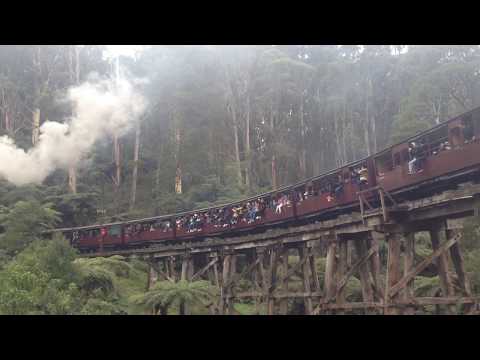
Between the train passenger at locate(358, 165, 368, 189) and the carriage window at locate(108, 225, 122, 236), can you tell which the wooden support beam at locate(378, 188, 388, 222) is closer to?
the train passenger at locate(358, 165, 368, 189)

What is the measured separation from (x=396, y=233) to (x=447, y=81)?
25350mm

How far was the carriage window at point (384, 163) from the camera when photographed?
13.8 meters

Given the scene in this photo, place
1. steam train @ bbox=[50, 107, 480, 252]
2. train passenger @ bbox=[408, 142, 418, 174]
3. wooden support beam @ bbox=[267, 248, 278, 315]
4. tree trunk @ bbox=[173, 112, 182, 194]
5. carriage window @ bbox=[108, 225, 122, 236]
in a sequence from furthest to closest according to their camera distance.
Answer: tree trunk @ bbox=[173, 112, 182, 194] < carriage window @ bbox=[108, 225, 122, 236] < wooden support beam @ bbox=[267, 248, 278, 315] < train passenger @ bbox=[408, 142, 418, 174] < steam train @ bbox=[50, 107, 480, 252]

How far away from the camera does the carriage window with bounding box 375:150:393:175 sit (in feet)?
45.2

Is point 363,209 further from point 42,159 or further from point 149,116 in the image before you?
point 149,116

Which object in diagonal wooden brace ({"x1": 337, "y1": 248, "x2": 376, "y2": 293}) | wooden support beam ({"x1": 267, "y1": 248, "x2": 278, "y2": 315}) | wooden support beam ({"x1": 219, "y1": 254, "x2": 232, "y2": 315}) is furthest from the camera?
wooden support beam ({"x1": 219, "y1": 254, "x2": 232, "y2": 315})

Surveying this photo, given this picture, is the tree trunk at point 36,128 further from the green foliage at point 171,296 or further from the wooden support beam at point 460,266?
the wooden support beam at point 460,266

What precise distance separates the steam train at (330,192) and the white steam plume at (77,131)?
9.64 m

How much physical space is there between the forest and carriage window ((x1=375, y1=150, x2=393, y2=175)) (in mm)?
19510

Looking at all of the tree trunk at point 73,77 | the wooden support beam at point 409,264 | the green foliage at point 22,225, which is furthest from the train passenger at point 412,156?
the tree trunk at point 73,77

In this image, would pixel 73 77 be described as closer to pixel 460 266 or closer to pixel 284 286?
pixel 284 286

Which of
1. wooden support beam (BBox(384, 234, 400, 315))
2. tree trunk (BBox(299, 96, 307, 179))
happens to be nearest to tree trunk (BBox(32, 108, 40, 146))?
tree trunk (BBox(299, 96, 307, 179))

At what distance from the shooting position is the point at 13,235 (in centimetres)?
2223

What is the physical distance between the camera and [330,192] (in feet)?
52.5
